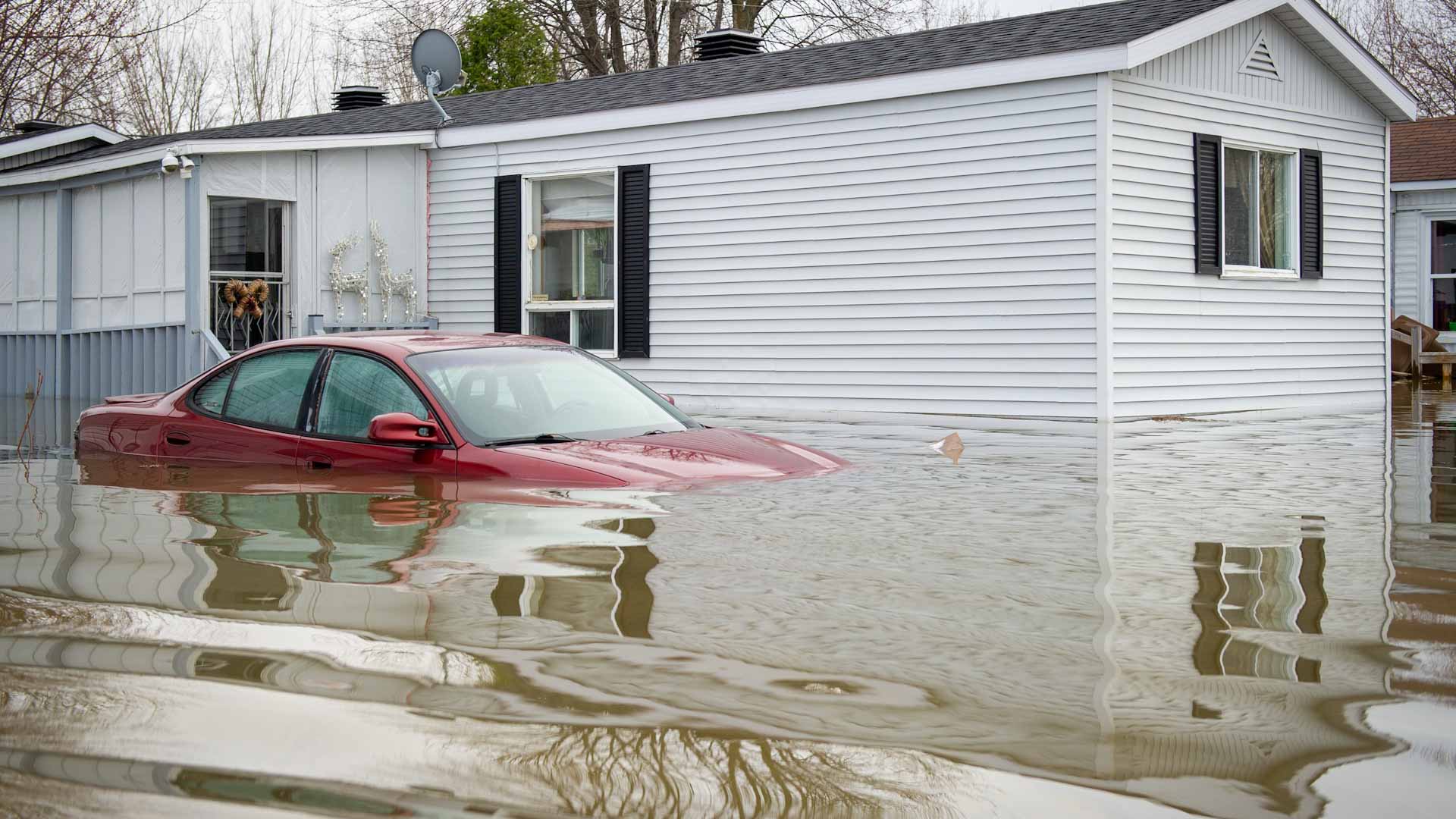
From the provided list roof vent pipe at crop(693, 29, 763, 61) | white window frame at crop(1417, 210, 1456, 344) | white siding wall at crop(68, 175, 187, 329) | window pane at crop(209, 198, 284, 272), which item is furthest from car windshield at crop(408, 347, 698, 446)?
white window frame at crop(1417, 210, 1456, 344)

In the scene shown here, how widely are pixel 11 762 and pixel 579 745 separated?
3.52 feet

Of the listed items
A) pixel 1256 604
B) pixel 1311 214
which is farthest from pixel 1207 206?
pixel 1256 604

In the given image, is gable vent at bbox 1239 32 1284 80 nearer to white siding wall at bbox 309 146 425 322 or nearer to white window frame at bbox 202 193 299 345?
white siding wall at bbox 309 146 425 322

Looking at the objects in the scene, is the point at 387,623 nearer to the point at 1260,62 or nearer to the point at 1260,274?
the point at 1260,274

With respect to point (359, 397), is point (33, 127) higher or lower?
higher

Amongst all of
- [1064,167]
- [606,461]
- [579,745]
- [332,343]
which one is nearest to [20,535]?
[332,343]

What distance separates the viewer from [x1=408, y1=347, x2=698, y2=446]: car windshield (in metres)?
7.15

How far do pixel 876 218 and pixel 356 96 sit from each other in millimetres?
13354

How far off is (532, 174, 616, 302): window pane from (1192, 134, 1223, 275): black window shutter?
20.4 feet

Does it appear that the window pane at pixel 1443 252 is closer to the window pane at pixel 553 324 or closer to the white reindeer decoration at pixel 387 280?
the window pane at pixel 553 324

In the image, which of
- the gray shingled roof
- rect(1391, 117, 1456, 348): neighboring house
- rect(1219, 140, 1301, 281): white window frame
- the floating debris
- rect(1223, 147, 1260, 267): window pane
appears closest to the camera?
the floating debris

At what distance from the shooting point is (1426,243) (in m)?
24.5

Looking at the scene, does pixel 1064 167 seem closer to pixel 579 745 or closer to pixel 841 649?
pixel 841 649

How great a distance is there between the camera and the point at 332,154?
17.4 metres
